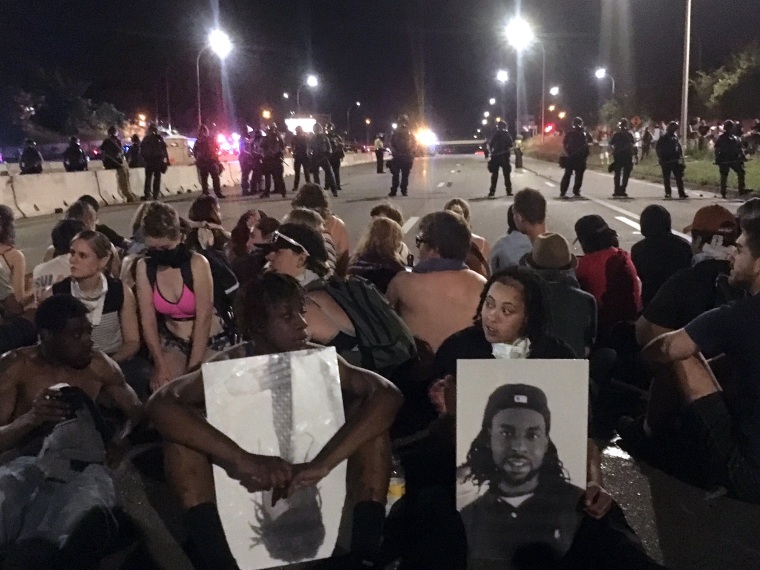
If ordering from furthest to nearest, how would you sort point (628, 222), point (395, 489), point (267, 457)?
1. point (628, 222)
2. point (395, 489)
3. point (267, 457)

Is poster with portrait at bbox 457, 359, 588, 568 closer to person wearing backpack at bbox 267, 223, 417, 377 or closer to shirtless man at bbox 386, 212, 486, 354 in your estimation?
person wearing backpack at bbox 267, 223, 417, 377

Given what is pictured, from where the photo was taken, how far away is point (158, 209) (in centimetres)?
534

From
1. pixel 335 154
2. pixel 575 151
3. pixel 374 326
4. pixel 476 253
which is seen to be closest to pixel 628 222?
pixel 575 151

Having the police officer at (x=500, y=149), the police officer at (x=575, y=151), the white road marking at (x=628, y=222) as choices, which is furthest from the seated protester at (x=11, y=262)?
the police officer at (x=575, y=151)

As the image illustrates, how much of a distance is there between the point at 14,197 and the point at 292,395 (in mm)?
17199

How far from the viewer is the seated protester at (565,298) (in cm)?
495

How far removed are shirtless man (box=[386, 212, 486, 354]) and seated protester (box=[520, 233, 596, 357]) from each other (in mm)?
379

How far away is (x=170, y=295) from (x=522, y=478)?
8.76 feet

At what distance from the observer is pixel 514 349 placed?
3.84 metres

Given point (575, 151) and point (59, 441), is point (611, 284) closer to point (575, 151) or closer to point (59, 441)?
point (59, 441)

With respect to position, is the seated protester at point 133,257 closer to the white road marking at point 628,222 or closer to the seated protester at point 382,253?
the seated protester at point 382,253

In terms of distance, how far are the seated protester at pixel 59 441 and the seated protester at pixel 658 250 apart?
12.9 feet

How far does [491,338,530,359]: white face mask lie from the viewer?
383 cm

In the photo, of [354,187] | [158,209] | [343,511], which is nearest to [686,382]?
[343,511]
